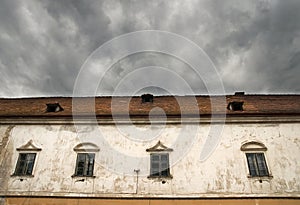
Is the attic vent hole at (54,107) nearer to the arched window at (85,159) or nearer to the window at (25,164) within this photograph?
the window at (25,164)

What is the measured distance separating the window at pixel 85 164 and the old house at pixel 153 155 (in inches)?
1.9

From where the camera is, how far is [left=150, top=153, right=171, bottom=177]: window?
1222cm

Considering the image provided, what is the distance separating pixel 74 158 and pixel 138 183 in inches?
138

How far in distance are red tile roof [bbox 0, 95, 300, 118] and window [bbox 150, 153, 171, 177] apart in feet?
7.59

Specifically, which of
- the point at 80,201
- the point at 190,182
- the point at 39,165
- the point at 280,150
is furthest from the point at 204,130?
the point at 39,165

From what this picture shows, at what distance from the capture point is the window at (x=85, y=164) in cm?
1246

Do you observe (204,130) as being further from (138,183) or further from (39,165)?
(39,165)

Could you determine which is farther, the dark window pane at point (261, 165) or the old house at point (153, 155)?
the dark window pane at point (261, 165)

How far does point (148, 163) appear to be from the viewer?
12.5m

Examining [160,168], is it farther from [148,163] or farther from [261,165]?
[261,165]

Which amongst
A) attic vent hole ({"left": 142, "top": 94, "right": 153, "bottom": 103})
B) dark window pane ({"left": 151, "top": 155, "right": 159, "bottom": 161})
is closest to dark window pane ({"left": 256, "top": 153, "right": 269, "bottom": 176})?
dark window pane ({"left": 151, "top": 155, "right": 159, "bottom": 161})

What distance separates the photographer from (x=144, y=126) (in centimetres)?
1362

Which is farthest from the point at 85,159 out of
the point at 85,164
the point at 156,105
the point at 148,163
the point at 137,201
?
the point at 156,105

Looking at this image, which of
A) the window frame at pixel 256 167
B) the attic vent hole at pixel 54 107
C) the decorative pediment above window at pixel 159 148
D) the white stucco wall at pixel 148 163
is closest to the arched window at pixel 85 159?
the white stucco wall at pixel 148 163
